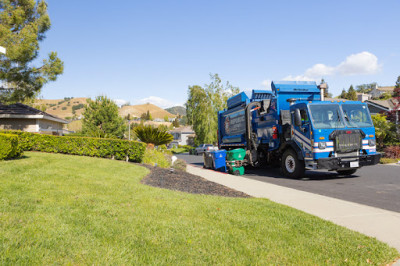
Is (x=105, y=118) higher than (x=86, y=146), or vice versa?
(x=105, y=118)

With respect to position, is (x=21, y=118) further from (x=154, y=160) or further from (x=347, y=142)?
(x=347, y=142)

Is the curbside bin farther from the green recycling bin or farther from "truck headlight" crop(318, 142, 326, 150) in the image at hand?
"truck headlight" crop(318, 142, 326, 150)

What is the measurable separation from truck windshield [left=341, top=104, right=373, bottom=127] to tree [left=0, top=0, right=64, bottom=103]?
49.1 ft

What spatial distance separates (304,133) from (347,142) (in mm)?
1493

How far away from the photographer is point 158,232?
4078 mm

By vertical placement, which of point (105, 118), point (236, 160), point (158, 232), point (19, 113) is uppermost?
point (105, 118)

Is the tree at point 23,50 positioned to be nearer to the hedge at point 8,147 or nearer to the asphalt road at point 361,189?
the hedge at point 8,147

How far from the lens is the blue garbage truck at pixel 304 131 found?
10578mm

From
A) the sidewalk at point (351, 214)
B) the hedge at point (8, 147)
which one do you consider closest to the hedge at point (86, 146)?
the hedge at point (8, 147)

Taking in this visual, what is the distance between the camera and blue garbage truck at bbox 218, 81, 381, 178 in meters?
10.6

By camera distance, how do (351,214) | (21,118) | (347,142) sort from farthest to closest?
(21,118) → (347,142) → (351,214)

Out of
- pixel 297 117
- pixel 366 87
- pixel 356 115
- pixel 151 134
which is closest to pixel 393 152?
pixel 356 115

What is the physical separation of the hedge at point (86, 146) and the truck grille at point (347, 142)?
8.48 m

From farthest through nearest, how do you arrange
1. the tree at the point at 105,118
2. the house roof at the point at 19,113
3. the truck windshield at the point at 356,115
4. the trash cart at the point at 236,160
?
the tree at the point at 105,118, the house roof at the point at 19,113, the trash cart at the point at 236,160, the truck windshield at the point at 356,115
